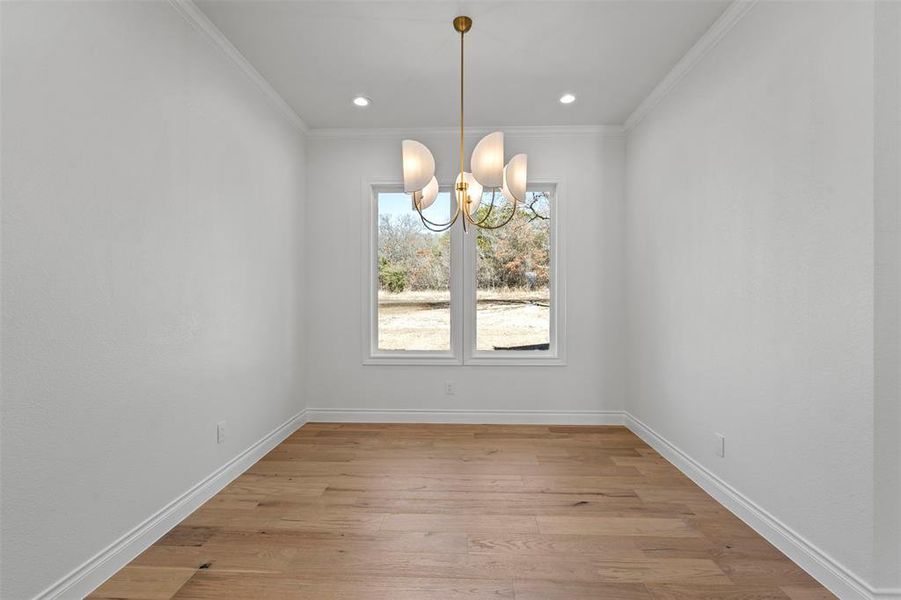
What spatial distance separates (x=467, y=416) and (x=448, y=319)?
0.88 metres

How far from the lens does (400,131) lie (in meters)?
3.93

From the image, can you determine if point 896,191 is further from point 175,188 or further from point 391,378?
point 391,378

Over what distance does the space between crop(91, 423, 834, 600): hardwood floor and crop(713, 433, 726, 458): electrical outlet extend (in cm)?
27

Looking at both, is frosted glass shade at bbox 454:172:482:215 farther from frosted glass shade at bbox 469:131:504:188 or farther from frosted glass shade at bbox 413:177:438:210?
frosted glass shade at bbox 469:131:504:188

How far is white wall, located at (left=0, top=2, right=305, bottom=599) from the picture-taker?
4.74ft

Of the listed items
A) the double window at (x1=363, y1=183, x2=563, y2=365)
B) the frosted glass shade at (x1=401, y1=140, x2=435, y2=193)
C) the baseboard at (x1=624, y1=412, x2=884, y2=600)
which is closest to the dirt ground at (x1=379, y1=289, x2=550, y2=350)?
the double window at (x1=363, y1=183, x2=563, y2=365)

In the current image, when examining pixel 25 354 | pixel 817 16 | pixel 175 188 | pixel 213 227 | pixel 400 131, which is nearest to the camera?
pixel 25 354

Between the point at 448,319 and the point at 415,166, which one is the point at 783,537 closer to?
the point at 415,166

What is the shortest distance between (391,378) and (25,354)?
2.74 meters

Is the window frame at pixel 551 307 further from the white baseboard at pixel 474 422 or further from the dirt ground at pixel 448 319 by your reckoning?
the white baseboard at pixel 474 422

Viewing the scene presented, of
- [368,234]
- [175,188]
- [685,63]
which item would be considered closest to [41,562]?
[175,188]

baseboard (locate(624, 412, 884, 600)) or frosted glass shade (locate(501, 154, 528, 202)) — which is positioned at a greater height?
frosted glass shade (locate(501, 154, 528, 202))

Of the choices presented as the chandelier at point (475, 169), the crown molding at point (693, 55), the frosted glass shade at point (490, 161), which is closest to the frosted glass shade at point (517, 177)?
the chandelier at point (475, 169)

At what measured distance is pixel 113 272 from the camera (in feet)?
5.91
